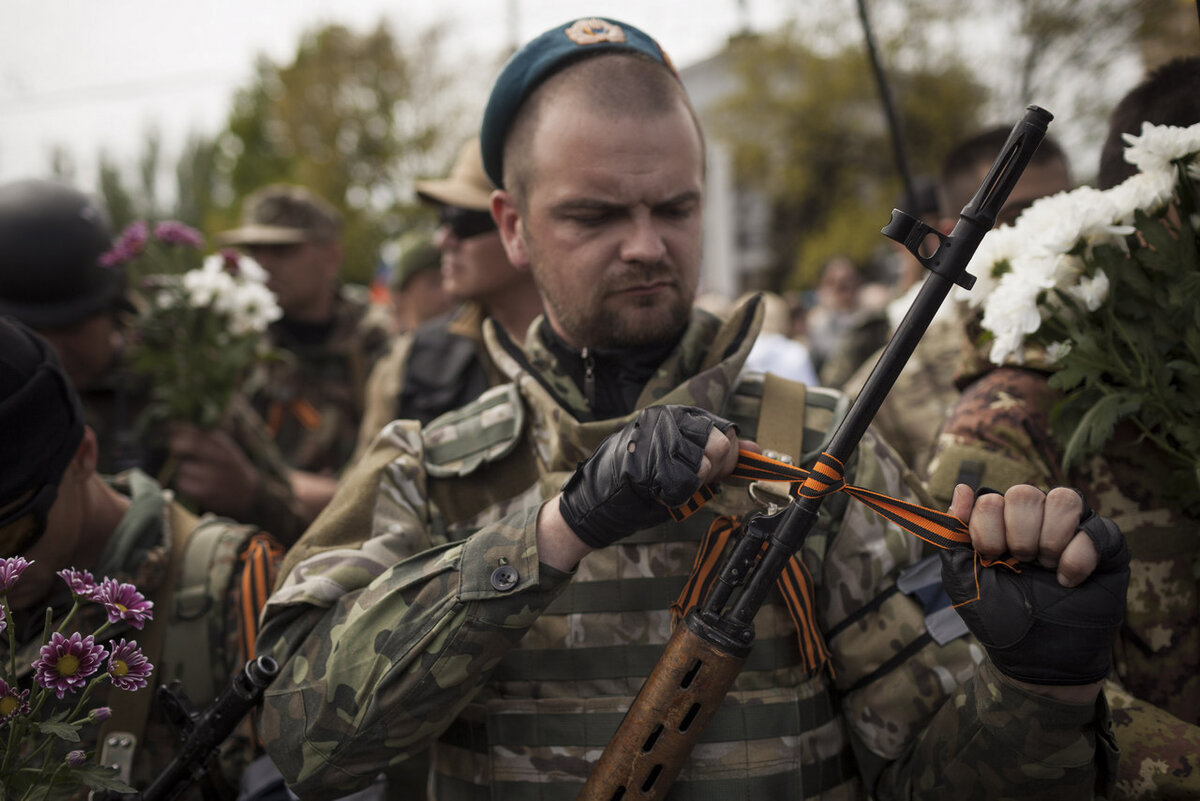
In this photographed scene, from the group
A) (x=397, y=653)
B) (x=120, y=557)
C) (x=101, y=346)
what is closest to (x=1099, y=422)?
(x=397, y=653)

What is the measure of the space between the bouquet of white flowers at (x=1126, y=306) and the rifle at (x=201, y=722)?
1.67m

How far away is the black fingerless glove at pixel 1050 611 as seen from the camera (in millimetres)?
1425

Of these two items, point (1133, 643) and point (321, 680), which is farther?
point (1133, 643)

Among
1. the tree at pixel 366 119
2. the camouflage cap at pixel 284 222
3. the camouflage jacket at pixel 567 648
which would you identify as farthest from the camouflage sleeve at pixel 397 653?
the tree at pixel 366 119

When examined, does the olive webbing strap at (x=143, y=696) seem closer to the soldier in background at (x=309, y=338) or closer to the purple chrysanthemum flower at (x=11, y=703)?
the purple chrysanthemum flower at (x=11, y=703)

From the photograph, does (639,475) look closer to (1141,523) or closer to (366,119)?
(1141,523)

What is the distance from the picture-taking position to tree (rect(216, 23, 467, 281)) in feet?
92.9

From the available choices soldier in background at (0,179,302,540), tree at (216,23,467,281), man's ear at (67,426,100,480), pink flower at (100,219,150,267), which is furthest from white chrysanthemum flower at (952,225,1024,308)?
tree at (216,23,467,281)

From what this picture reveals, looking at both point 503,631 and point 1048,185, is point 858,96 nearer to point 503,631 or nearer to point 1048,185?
point 1048,185

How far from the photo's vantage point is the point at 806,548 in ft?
6.02

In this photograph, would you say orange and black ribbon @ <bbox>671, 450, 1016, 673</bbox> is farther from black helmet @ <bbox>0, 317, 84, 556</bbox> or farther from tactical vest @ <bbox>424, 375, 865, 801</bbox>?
black helmet @ <bbox>0, 317, 84, 556</bbox>

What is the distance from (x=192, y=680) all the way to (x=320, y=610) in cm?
62

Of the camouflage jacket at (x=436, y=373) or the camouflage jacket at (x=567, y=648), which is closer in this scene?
the camouflage jacket at (x=567, y=648)

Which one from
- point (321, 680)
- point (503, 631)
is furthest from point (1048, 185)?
point (321, 680)
